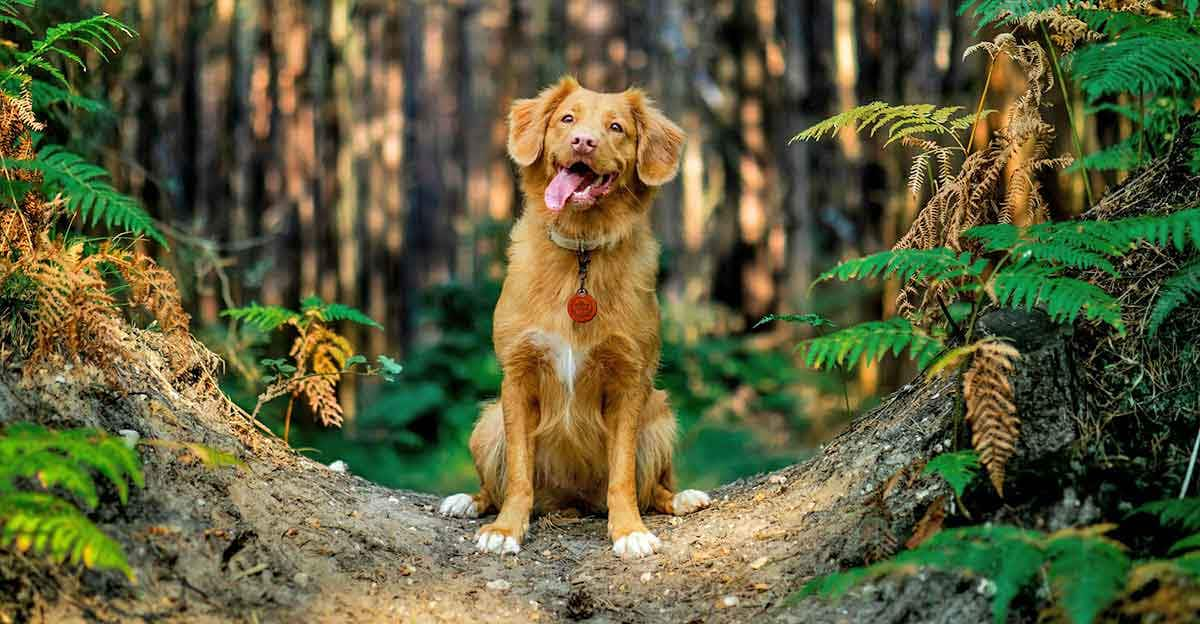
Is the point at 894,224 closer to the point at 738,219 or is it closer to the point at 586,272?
the point at 738,219

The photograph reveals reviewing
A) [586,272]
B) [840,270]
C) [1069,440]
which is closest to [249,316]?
[586,272]

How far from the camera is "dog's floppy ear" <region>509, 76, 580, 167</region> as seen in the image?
16.9ft

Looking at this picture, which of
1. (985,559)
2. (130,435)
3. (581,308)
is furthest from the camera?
(581,308)

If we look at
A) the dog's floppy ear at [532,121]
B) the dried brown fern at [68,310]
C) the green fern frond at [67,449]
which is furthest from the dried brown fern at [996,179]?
the dried brown fern at [68,310]

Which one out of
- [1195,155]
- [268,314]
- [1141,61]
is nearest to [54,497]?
[268,314]

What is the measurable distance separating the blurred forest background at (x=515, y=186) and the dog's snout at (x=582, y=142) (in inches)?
161

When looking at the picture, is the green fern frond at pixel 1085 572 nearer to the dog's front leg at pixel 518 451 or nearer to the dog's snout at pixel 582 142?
the dog's front leg at pixel 518 451

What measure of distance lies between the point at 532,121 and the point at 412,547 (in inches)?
84.8

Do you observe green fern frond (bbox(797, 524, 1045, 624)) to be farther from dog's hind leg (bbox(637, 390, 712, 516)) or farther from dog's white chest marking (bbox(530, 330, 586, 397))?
dog's hind leg (bbox(637, 390, 712, 516))

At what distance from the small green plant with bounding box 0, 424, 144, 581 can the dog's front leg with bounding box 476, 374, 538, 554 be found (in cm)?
206

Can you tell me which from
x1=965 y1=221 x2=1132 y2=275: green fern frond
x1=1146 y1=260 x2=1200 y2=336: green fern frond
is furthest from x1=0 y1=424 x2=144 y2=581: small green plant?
x1=1146 y1=260 x2=1200 y2=336: green fern frond

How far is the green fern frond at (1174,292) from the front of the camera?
3529 mm

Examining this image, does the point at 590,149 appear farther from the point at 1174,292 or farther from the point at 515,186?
the point at 515,186

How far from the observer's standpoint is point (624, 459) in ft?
16.4
